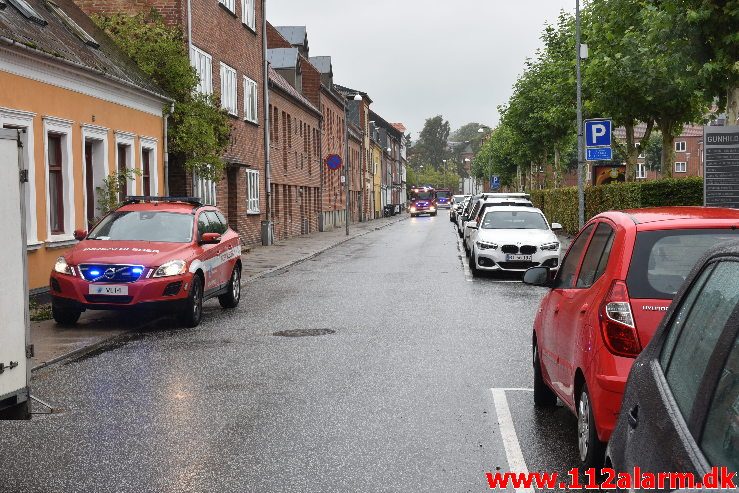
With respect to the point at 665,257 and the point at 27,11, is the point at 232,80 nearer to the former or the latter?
the point at 27,11

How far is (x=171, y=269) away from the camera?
40.7 feet

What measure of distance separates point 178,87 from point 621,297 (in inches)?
852

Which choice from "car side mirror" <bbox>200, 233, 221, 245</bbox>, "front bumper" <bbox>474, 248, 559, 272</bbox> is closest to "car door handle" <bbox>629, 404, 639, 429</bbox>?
"car side mirror" <bbox>200, 233, 221, 245</bbox>

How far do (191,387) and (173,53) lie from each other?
18.5 m

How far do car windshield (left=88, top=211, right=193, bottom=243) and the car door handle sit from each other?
1071 cm

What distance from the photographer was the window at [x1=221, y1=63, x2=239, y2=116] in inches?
1215

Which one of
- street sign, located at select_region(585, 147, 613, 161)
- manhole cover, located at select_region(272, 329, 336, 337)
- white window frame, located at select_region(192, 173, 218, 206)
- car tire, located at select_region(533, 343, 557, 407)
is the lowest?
manhole cover, located at select_region(272, 329, 336, 337)

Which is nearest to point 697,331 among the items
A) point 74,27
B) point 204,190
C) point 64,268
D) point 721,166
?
point 64,268

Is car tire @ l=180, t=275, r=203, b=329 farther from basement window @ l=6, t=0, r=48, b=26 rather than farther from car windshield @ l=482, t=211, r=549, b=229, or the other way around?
car windshield @ l=482, t=211, r=549, b=229

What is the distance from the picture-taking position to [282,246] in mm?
34625

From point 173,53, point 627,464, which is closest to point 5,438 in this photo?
point 627,464

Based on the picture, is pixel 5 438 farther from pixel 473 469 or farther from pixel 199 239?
pixel 199 239

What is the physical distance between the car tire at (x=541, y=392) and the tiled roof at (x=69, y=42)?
11370 mm

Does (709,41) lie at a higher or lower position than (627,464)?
higher
